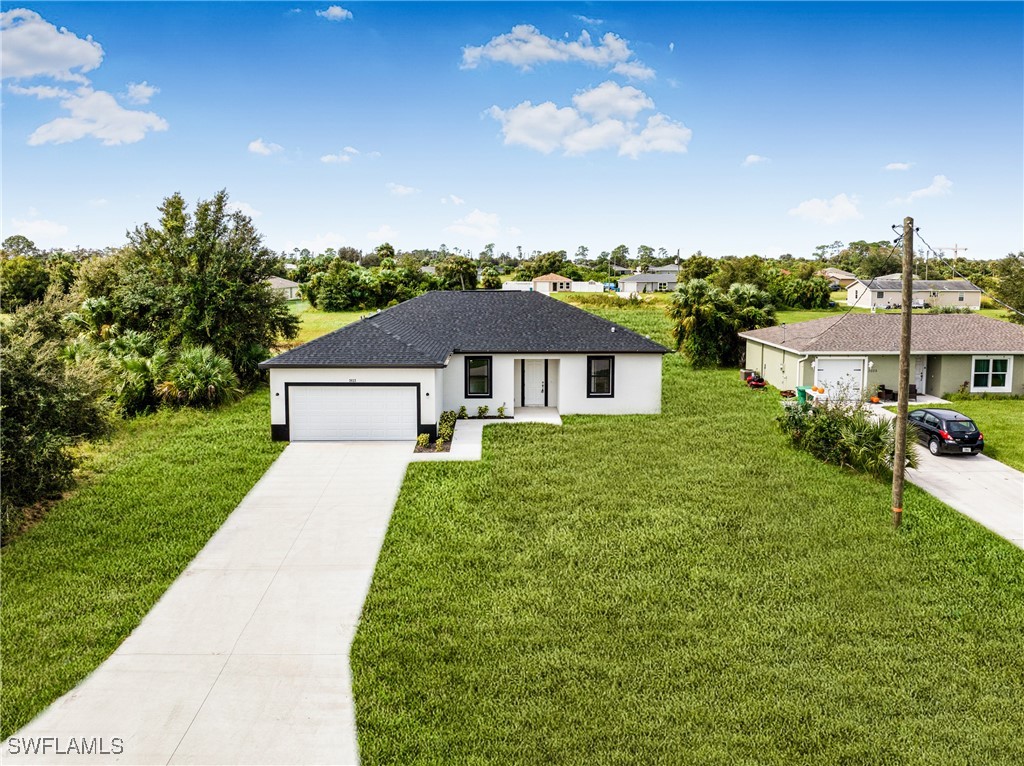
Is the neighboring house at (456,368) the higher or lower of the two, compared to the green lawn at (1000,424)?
higher

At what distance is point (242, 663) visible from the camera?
7.59 meters

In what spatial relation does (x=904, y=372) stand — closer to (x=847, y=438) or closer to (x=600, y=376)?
(x=847, y=438)

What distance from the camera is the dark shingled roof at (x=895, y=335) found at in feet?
80.5

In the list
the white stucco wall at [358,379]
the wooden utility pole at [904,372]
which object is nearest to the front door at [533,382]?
the white stucco wall at [358,379]

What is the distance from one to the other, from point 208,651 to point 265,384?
21.1m

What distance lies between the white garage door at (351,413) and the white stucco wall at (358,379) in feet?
0.72

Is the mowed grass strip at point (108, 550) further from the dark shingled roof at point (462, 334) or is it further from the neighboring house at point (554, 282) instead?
the neighboring house at point (554, 282)

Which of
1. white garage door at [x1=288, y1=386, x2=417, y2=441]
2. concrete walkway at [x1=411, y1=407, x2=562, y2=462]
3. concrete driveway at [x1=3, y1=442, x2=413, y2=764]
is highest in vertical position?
white garage door at [x1=288, y1=386, x2=417, y2=441]

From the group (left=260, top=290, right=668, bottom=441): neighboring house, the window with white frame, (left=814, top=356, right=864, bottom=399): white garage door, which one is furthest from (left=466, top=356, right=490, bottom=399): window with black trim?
the window with white frame

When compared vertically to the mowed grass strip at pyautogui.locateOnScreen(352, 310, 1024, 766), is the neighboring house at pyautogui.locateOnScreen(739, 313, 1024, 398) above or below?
above

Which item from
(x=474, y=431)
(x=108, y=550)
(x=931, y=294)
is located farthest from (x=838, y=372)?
(x=931, y=294)

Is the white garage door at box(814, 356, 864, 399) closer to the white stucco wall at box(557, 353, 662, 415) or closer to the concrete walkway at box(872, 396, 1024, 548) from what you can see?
the concrete walkway at box(872, 396, 1024, 548)

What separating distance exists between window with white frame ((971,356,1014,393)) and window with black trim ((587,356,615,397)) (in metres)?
15.1

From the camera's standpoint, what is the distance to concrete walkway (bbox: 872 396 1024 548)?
1234 cm
